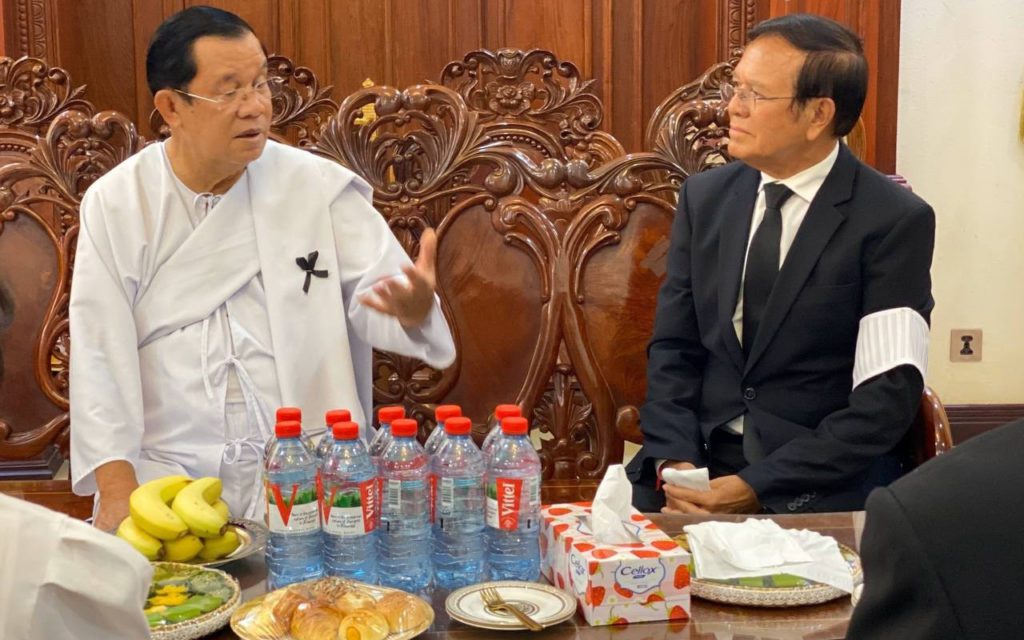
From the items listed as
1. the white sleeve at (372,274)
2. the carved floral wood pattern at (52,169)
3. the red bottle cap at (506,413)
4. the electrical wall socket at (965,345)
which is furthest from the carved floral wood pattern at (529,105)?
the electrical wall socket at (965,345)

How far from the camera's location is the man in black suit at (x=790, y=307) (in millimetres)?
2516

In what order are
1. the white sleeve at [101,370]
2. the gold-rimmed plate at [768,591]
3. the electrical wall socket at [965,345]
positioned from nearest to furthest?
the gold-rimmed plate at [768,591], the white sleeve at [101,370], the electrical wall socket at [965,345]

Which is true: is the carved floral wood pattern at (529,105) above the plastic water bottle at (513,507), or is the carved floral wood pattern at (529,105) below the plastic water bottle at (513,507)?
above

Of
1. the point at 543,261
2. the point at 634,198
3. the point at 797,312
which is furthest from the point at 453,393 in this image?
the point at 797,312

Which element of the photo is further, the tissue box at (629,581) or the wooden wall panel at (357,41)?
the wooden wall panel at (357,41)

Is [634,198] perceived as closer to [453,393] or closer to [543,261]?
[543,261]

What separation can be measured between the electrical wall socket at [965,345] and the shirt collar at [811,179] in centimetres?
165

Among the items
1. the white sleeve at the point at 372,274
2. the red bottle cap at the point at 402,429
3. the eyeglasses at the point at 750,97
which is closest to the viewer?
the red bottle cap at the point at 402,429

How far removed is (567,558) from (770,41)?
4.63ft

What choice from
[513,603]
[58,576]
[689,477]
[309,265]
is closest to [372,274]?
[309,265]

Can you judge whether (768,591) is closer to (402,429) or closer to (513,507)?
(513,507)

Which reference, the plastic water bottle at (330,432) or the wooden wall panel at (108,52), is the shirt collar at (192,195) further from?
the wooden wall panel at (108,52)

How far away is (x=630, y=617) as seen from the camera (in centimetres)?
164

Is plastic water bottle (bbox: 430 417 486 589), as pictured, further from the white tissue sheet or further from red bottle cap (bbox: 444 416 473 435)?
the white tissue sheet
